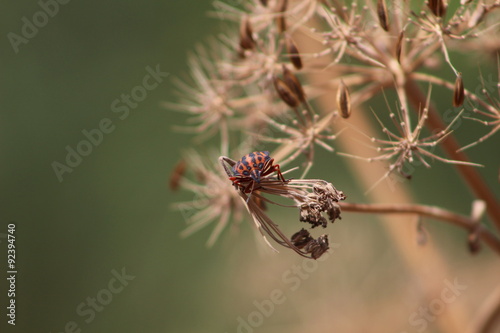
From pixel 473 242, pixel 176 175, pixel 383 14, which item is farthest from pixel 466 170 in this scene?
pixel 176 175

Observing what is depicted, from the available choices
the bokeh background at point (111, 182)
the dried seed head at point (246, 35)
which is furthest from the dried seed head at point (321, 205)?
the bokeh background at point (111, 182)

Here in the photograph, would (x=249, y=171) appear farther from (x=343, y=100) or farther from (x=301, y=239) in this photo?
(x=343, y=100)

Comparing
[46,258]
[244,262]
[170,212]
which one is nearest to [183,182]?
[244,262]

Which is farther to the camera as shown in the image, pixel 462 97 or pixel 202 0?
pixel 202 0

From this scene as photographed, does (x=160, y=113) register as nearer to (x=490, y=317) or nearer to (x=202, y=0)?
(x=202, y=0)

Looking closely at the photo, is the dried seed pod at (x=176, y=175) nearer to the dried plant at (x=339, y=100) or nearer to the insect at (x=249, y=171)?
the dried plant at (x=339, y=100)
